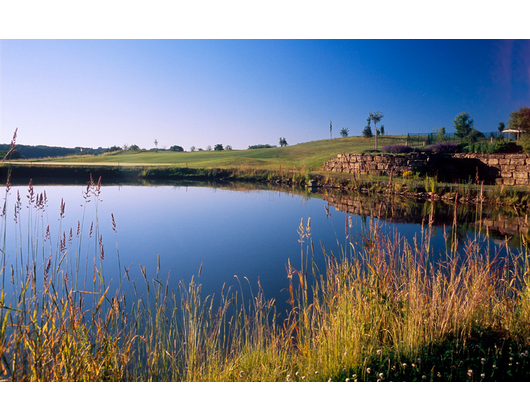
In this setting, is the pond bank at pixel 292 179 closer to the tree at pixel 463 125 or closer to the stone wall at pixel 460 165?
the stone wall at pixel 460 165

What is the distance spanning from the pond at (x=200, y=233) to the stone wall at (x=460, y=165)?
4802mm

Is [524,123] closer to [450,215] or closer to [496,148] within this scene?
[496,148]

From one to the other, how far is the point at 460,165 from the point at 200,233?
14714 millimetres

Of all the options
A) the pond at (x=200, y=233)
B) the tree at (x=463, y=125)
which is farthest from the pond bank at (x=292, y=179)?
the tree at (x=463, y=125)

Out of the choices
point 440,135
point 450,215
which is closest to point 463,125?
point 440,135

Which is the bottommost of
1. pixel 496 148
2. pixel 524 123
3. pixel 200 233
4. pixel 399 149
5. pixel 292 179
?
pixel 200 233

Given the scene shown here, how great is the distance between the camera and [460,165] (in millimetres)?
16531

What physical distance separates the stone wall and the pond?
4.80m

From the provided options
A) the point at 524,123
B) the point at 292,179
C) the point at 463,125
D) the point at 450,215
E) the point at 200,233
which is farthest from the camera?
the point at 463,125

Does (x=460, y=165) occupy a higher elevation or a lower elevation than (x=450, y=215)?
higher

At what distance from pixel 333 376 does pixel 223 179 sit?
67.0 feet

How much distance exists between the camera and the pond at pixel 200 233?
4.43 metres
